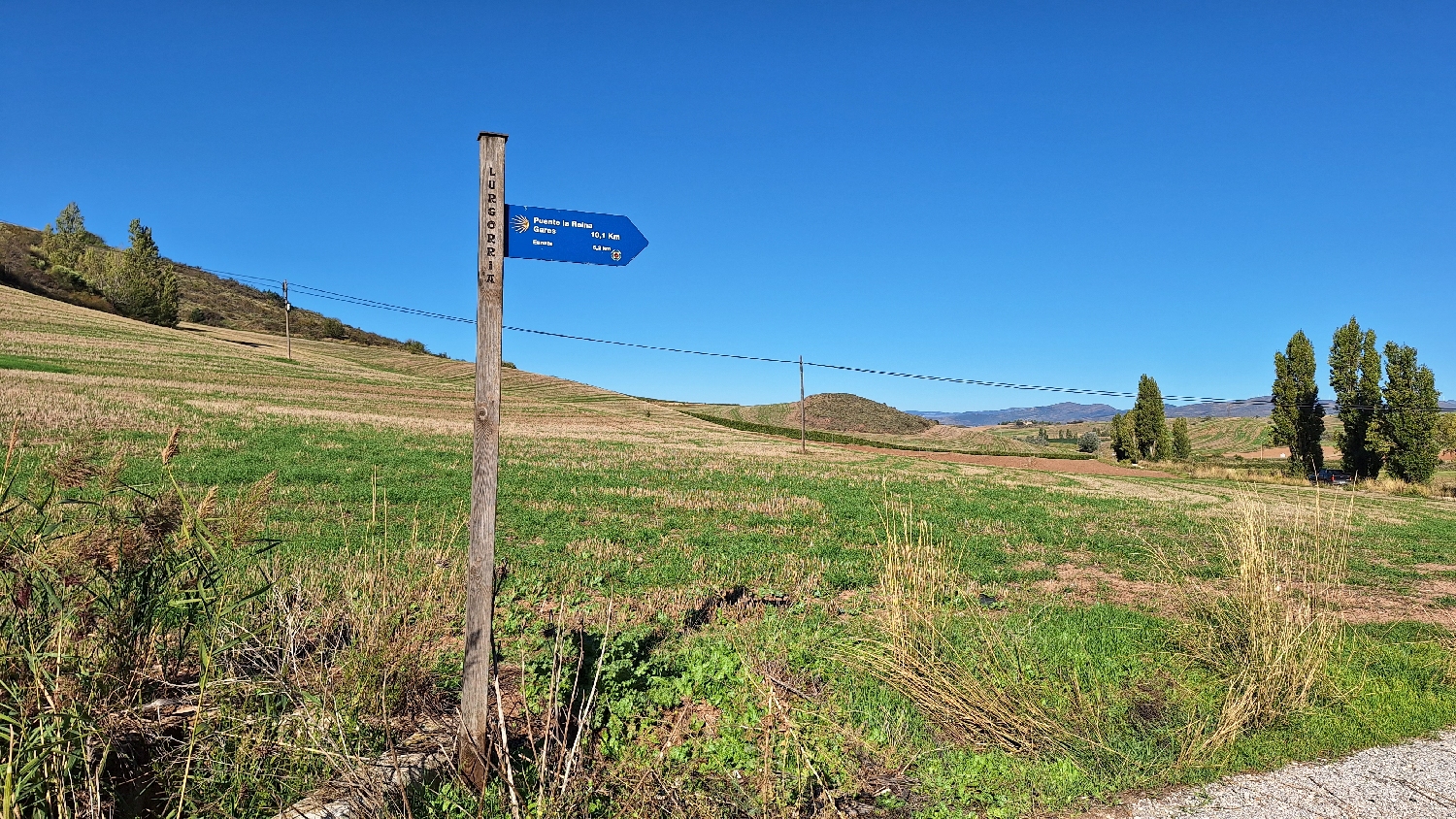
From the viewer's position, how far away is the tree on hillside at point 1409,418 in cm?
3669

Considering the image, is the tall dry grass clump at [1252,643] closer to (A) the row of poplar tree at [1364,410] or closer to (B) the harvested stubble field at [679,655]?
(B) the harvested stubble field at [679,655]

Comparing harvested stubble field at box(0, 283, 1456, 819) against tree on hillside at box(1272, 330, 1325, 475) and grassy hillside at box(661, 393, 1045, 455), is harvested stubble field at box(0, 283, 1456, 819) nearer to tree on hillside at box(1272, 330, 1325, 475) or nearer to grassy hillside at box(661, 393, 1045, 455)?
tree on hillside at box(1272, 330, 1325, 475)

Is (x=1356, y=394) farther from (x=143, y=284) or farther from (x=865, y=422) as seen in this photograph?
(x=143, y=284)

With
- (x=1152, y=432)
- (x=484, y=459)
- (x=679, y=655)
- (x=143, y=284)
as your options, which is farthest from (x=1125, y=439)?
(x=143, y=284)

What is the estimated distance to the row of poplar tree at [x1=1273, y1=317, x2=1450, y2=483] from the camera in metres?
37.0

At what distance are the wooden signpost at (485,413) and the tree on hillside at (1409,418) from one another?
47487 millimetres

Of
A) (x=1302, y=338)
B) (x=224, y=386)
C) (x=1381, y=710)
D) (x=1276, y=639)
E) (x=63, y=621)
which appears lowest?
(x=1381, y=710)

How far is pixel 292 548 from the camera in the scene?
8109mm

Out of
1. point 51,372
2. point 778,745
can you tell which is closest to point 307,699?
point 778,745

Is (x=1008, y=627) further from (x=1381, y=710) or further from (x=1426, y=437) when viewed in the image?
(x=1426, y=437)

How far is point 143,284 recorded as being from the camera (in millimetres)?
67375

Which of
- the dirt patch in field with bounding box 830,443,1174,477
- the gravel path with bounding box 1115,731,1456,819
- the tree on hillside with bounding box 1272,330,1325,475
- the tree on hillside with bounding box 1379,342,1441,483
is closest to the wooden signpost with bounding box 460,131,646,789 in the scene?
the gravel path with bounding box 1115,731,1456,819

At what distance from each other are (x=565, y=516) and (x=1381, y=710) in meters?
9.99

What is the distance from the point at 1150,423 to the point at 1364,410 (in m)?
17.0
